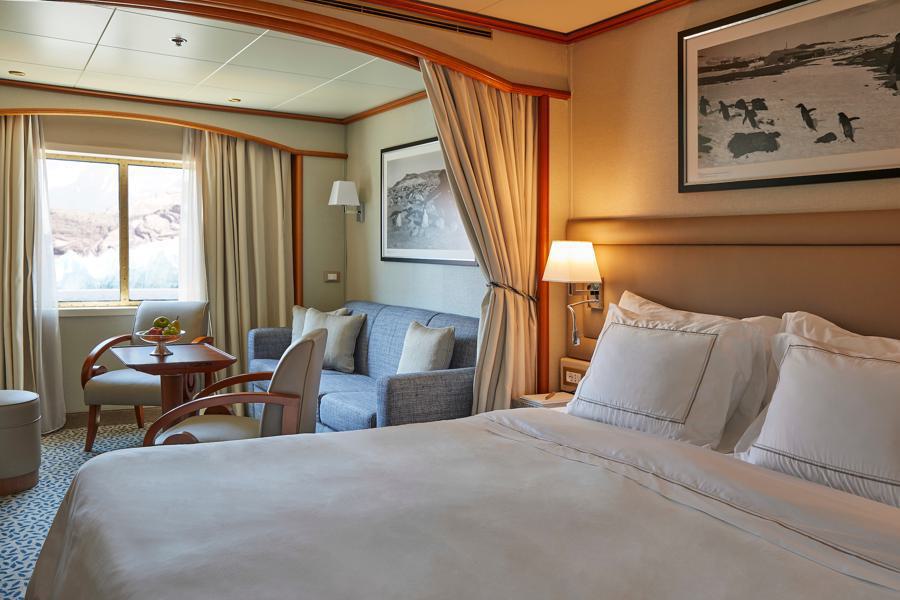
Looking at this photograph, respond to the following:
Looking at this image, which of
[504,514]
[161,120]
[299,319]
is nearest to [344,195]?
[299,319]

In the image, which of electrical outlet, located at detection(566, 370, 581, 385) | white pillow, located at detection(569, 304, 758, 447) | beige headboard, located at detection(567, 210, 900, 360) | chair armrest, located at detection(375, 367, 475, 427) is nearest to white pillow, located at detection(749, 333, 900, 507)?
white pillow, located at detection(569, 304, 758, 447)

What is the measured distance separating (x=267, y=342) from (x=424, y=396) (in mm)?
2322

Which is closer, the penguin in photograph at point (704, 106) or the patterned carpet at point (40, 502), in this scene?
the patterned carpet at point (40, 502)

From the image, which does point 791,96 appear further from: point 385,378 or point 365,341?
point 365,341

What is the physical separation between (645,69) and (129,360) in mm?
3221

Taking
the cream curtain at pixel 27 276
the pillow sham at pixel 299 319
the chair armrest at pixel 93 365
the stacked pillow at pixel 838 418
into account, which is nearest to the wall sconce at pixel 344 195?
the pillow sham at pixel 299 319

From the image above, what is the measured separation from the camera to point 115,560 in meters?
1.73

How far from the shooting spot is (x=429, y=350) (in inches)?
174

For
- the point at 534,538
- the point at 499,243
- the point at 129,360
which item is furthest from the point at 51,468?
the point at 534,538

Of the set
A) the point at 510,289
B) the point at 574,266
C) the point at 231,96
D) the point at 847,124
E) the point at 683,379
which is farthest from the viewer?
the point at 231,96

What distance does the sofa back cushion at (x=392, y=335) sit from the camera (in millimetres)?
4504

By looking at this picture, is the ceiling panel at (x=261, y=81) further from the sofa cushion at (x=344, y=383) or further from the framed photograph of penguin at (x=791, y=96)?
the framed photograph of penguin at (x=791, y=96)

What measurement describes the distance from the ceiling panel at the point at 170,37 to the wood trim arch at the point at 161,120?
4.80 feet

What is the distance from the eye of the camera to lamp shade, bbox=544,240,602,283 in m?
3.71
